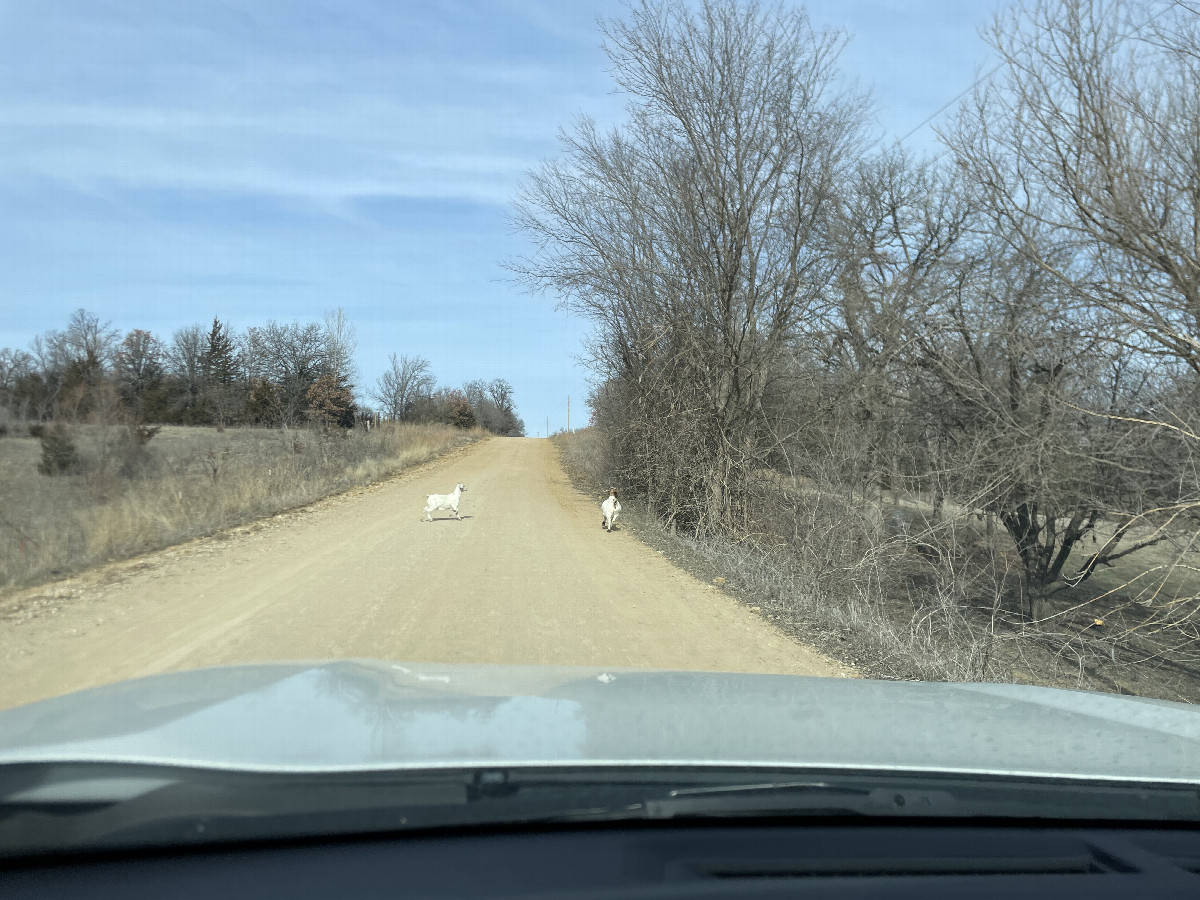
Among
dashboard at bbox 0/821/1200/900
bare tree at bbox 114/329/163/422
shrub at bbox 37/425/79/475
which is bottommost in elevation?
dashboard at bbox 0/821/1200/900

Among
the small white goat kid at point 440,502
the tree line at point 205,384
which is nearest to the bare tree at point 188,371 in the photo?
the tree line at point 205,384

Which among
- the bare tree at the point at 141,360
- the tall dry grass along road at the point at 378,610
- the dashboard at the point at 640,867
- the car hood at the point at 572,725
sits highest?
the bare tree at the point at 141,360

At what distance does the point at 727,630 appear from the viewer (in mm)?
7961

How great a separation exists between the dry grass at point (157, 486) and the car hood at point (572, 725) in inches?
299

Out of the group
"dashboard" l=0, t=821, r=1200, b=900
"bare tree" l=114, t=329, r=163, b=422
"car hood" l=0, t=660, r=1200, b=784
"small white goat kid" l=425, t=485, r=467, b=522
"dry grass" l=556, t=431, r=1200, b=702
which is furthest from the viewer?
"bare tree" l=114, t=329, r=163, b=422

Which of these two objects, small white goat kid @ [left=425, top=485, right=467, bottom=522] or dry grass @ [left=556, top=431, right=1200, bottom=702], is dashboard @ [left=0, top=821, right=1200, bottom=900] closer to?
dry grass @ [left=556, top=431, right=1200, bottom=702]

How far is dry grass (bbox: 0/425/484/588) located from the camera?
1062cm

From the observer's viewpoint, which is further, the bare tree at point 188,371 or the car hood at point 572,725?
the bare tree at point 188,371

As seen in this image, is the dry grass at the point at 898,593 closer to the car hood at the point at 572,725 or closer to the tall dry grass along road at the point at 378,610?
the tall dry grass along road at the point at 378,610

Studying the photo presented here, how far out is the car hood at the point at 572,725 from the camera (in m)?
2.18

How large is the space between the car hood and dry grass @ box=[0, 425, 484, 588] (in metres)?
7.59

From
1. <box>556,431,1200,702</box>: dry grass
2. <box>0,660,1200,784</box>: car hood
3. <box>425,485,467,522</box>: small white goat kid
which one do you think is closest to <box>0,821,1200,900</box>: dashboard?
<box>0,660,1200,784</box>: car hood

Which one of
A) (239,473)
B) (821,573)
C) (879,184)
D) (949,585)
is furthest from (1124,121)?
(239,473)

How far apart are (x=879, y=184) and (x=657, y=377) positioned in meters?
7.65
